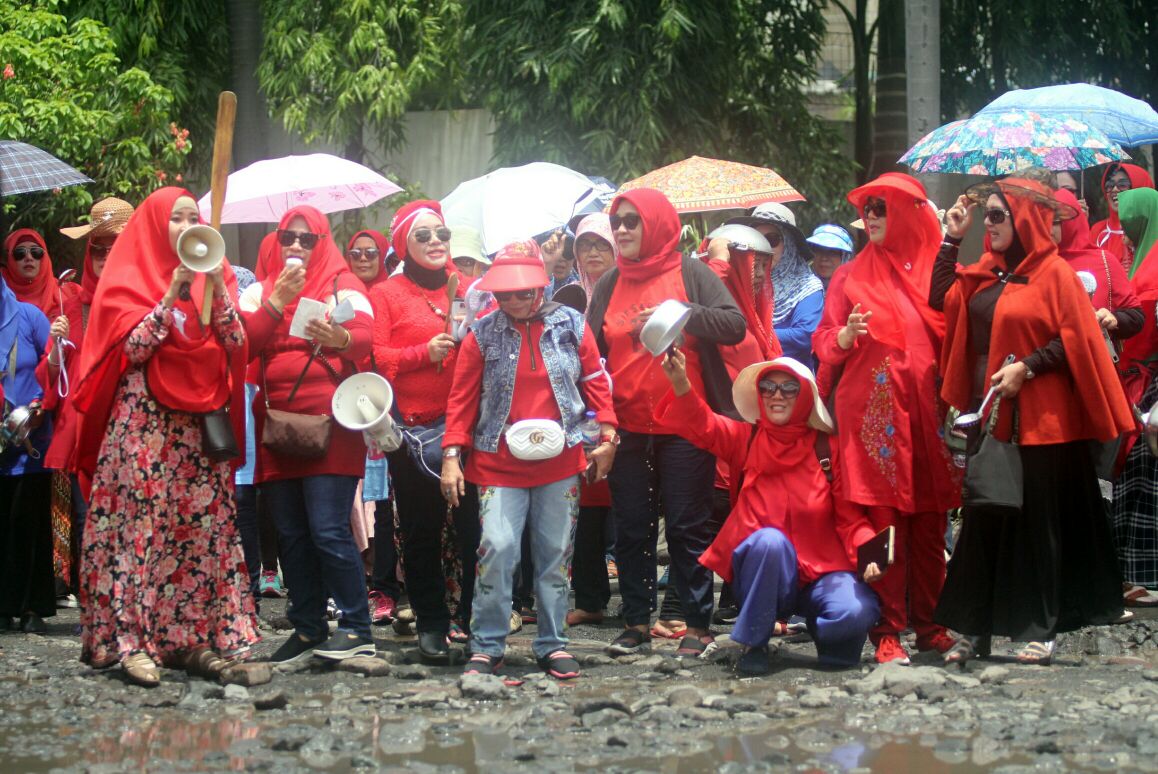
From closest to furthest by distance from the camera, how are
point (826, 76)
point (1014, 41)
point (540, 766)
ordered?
point (540, 766), point (1014, 41), point (826, 76)

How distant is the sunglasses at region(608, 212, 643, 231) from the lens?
23.2 feet

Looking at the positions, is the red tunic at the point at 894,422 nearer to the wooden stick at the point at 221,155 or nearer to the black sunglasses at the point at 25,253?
the wooden stick at the point at 221,155

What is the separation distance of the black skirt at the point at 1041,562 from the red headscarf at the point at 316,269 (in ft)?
9.14

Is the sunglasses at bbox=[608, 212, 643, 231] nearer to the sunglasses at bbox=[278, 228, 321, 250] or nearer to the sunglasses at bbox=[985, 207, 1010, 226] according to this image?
the sunglasses at bbox=[278, 228, 321, 250]

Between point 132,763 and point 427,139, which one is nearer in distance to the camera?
point 132,763

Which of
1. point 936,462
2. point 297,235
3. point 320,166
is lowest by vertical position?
point 936,462

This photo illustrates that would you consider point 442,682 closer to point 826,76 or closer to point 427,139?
point 427,139

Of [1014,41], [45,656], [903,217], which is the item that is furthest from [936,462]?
[1014,41]

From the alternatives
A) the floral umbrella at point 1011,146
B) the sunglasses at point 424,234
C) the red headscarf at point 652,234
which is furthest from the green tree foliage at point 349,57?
the red headscarf at point 652,234

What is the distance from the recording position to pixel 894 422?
6703mm

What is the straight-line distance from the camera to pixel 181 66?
1459 cm

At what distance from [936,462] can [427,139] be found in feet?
34.9

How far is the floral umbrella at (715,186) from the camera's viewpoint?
346 inches

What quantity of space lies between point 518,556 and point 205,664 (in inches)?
51.6
